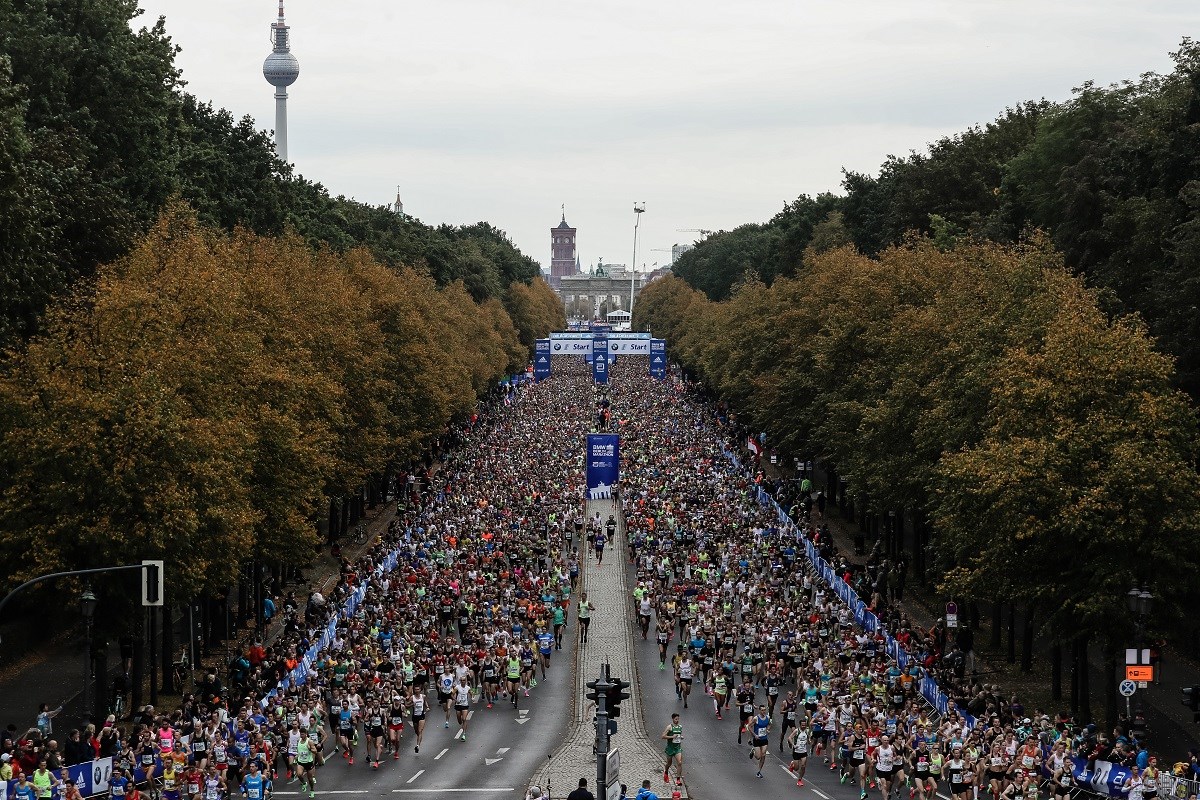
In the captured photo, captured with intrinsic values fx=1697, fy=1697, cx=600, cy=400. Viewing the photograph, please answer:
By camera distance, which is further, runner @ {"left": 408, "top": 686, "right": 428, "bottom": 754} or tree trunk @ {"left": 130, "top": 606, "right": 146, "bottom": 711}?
tree trunk @ {"left": 130, "top": 606, "right": 146, "bottom": 711}

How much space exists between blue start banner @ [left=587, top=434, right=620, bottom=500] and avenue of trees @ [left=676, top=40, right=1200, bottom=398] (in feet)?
61.4

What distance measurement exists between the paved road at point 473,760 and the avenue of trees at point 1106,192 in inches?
826

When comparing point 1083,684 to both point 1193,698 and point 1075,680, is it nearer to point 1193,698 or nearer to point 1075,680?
point 1075,680

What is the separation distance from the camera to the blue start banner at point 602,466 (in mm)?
70938

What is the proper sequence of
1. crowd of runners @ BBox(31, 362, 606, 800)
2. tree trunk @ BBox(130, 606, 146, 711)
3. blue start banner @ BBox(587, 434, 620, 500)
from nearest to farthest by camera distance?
crowd of runners @ BBox(31, 362, 606, 800), tree trunk @ BBox(130, 606, 146, 711), blue start banner @ BBox(587, 434, 620, 500)

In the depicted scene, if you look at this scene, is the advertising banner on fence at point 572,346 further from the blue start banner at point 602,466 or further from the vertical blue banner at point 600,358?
the blue start banner at point 602,466

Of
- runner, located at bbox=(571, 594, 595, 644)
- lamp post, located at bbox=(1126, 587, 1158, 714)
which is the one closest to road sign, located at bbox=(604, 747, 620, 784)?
lamp post, located at bbox=(1126, 587, 1158, 714)

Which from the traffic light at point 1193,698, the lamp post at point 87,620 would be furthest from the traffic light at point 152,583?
the traffic light at point 1193,698

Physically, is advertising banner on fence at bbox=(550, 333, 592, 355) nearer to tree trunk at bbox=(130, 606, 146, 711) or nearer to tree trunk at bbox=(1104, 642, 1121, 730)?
tree trunk at bbox=(130, 606, 146, 711)

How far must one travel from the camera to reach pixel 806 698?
3844 centimetres

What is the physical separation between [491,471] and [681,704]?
4386 centimetres

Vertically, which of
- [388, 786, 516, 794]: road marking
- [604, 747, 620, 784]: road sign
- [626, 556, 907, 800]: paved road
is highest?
[604, 747, 620, 784]: road sign

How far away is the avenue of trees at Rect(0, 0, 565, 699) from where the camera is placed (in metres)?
37.9

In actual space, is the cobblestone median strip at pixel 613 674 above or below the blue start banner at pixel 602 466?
below
